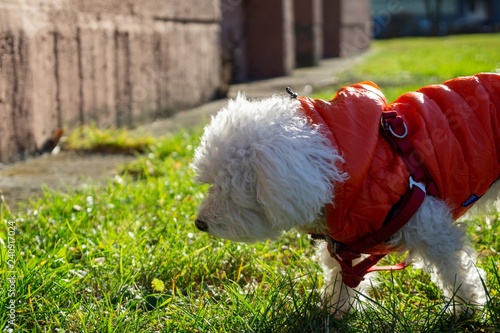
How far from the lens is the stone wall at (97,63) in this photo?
449 cm

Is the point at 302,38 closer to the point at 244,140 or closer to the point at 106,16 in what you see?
the point at 106,16

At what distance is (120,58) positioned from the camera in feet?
19.4

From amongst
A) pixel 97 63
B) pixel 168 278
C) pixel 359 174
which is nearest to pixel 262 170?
pixel 359 174

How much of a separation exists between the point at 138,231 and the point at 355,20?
15026mm

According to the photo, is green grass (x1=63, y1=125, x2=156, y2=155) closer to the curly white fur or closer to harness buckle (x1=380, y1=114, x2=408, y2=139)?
the curly white fur

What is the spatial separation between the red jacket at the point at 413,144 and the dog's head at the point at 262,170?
0.08 m

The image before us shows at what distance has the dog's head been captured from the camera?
7.00 feet

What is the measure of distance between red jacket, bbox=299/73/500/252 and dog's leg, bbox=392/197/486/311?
0.09 m

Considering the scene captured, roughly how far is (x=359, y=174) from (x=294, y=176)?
0.26 meters

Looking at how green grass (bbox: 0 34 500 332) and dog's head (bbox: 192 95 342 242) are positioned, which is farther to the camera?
green grass (bbox: 0 34 500 332)

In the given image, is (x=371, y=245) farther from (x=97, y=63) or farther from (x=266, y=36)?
(x=266, y=36)

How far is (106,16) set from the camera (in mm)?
5699

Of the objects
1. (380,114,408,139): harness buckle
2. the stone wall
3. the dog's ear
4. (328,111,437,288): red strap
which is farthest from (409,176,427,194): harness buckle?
the stone wall

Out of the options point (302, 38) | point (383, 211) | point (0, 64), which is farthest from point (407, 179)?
point (302, 38)
